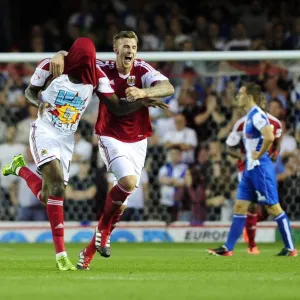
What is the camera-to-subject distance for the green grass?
6762 mm

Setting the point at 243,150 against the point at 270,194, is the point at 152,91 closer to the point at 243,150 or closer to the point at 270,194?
the point at 270,194

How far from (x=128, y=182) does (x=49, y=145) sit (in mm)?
863

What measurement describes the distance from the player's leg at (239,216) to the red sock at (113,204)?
286 centimetres

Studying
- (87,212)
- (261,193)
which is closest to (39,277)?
(261,193)

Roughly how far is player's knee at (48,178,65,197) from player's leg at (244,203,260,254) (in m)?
4.52

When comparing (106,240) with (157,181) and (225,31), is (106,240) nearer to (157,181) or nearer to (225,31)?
(157,181)

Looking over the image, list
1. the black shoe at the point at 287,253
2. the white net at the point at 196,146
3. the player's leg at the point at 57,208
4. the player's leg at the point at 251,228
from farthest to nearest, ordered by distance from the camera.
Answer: the white net at the point at 196,146 < the player's leg at the point at 251,228 < the black shoe at the point at 287,253 < the player's leg at the point at 57,208

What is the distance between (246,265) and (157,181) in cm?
637

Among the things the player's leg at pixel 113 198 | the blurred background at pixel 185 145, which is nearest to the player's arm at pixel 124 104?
the player's leg at pixel 113 198

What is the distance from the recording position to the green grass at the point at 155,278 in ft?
22.2

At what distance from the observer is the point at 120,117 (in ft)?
32.6

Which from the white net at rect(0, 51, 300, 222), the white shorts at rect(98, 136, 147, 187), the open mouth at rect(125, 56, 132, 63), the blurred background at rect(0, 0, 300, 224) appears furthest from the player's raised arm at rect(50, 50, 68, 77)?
the white net at rect(0, 51, 300, 222)

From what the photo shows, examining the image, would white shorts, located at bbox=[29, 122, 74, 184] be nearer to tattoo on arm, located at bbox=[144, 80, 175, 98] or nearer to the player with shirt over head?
the player with shirt over head

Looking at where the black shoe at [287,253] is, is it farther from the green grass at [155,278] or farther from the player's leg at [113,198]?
the player's leg at [113,198]
